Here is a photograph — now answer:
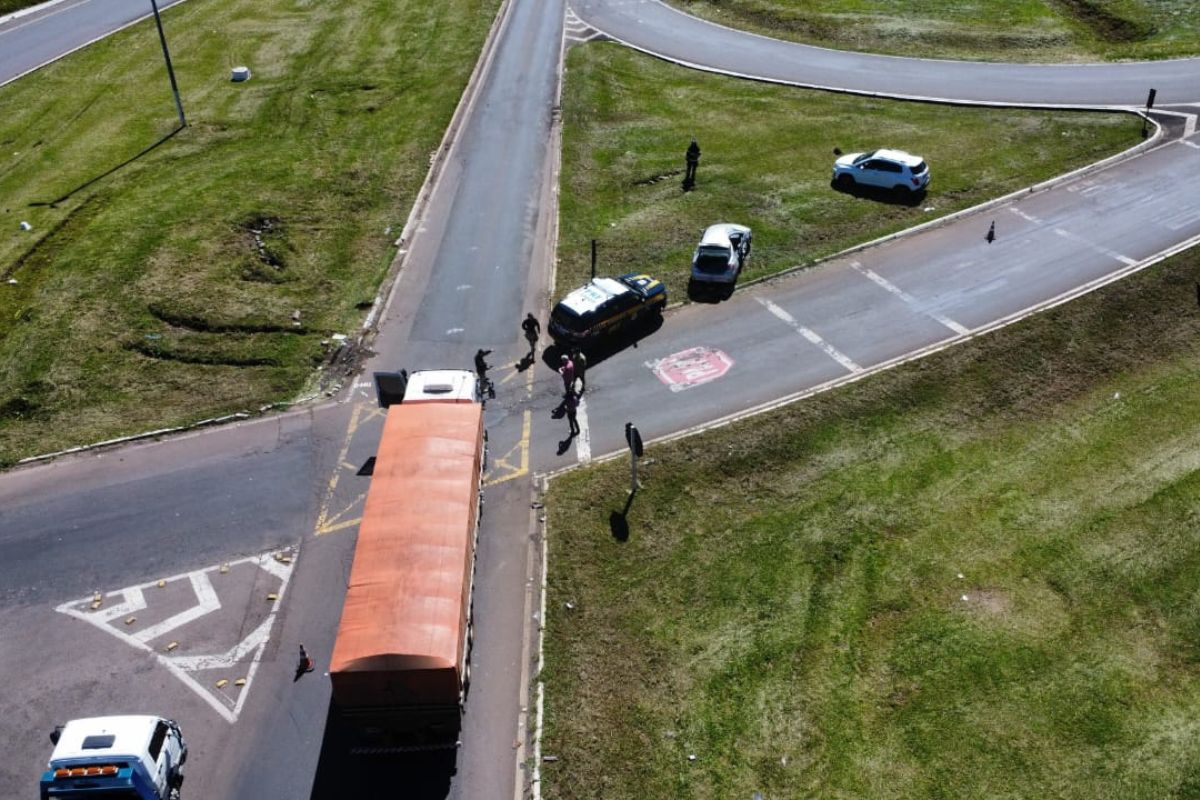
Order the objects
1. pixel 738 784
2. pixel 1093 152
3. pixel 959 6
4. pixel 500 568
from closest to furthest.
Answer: pixel 738 784 < pixel 500 568 < pixel 1093 152 < pixel 959 6

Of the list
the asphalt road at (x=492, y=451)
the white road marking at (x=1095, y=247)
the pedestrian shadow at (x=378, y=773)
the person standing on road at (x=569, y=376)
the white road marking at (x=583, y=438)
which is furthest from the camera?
the white road marking at (x=1095, y=247)

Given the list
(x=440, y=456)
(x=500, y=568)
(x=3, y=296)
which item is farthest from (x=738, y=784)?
(x=3, y=296)

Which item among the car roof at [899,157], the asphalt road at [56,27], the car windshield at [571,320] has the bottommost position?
the car windshield at [571,320]

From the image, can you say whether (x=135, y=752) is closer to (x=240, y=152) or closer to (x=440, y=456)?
(x=440, y=456)

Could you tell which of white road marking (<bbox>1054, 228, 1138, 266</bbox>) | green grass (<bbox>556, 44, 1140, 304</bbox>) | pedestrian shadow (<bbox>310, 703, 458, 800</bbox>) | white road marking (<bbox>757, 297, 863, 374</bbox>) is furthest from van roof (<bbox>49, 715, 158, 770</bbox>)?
white road marking (<bbox>1054, 228, 1138, 266</bbox>)

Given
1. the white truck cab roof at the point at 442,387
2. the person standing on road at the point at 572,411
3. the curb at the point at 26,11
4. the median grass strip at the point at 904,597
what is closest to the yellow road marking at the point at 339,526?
the white truck cab roof at the point at 442,387

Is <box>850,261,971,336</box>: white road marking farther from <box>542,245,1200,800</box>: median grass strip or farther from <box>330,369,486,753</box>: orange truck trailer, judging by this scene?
<box>330,369,486,753</box>: orange truck trailer

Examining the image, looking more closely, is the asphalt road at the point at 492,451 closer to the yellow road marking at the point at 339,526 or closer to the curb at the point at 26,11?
the yellow road marking at the point at 339,526
